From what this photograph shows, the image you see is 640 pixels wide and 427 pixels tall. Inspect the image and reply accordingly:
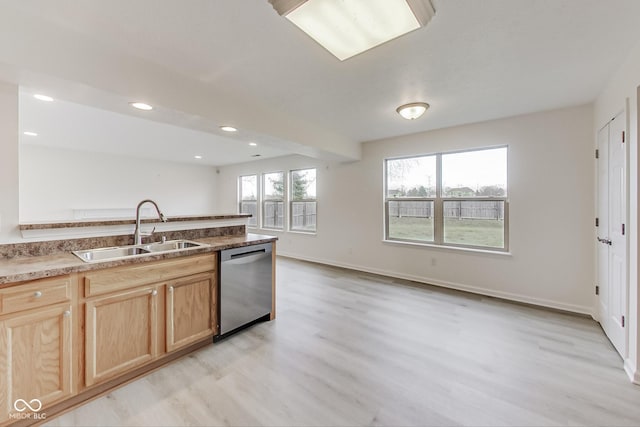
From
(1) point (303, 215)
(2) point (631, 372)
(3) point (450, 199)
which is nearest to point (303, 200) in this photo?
(1) point (303, 215)

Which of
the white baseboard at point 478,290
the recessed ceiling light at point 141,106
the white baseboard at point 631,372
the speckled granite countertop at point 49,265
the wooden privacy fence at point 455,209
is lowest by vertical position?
the white baseboard at point 631,372

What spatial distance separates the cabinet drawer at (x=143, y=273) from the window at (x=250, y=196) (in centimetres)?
Result: 480

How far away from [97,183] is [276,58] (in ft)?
19.9

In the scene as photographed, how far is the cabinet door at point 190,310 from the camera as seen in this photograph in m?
2.13

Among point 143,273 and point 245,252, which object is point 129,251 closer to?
point 143,273

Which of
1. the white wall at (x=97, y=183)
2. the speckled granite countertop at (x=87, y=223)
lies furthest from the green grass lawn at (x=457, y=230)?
the white wall at (x=97, y=183)

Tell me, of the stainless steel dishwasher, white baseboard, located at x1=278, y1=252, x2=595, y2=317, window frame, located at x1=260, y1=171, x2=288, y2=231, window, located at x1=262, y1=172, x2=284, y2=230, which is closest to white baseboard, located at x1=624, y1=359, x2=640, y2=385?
white baseboard, located at x1=278, y1=252, x2=595, y2=317

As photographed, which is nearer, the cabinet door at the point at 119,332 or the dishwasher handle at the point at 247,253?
the cabinet door at the point at 119,332

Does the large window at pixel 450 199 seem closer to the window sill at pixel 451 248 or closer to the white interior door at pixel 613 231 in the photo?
the window sill at pixel 451 248

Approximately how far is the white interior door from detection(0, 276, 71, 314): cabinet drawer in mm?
4059

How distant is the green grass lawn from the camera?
3752 mm

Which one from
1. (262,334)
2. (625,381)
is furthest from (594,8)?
(262,334)

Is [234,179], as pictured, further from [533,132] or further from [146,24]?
[533,132]

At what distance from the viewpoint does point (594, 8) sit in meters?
1.57
